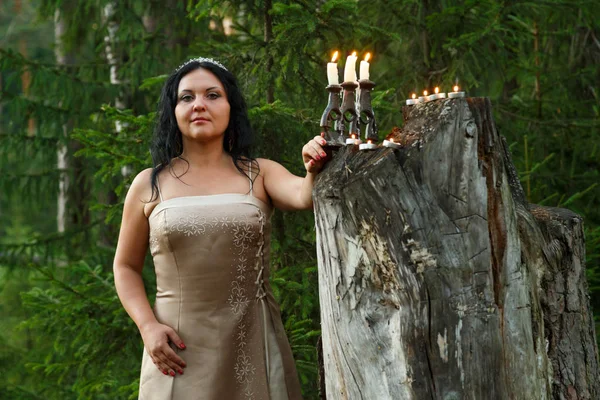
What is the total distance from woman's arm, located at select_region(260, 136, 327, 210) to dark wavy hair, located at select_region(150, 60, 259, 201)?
2.9 inches

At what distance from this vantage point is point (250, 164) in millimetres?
3240

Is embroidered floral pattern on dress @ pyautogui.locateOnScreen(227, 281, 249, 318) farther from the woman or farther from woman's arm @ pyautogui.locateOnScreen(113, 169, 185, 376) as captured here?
woman's arm @ pyautogui.locateOnScreen(113, 169, 185, 376)

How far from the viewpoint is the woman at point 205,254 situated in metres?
Answer: 3.04

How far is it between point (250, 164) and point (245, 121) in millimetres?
205

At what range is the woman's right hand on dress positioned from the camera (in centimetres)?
302

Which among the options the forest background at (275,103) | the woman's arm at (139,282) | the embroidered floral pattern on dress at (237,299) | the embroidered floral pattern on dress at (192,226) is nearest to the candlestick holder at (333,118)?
the embroidered floral pattern on dress at (192,226)

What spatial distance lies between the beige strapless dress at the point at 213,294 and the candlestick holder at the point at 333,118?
49cm

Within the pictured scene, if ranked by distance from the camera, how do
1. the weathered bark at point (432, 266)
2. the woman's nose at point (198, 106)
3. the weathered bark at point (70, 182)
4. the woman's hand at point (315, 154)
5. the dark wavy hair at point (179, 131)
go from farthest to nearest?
the weathered bark at point (70, 182)
the dark wavy hair at point (179, 131)
the woman's nose at point (198, 106)
the woman's hand at point (315, 154)
the weathered bark at point (432, 266)

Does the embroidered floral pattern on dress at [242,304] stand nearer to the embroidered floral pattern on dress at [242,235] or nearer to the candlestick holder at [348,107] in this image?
the embroidered floral pattern on dress at [242,235]

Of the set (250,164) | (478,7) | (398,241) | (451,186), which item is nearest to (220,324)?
(250,164)

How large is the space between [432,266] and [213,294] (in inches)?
36.8

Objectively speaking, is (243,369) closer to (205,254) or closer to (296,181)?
(205,254)

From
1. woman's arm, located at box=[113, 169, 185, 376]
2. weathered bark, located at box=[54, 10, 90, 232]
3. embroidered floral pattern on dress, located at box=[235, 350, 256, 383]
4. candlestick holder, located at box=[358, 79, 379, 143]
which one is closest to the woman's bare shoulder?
woman's arm, located at box=[113, 169, 185, 376]

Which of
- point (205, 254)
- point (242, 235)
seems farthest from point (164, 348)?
point (242, 235)
